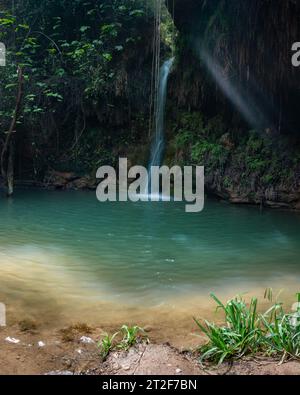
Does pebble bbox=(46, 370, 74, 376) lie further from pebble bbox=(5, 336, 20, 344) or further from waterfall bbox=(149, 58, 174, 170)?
waterfall bbox=(149, 58, 174, 170)

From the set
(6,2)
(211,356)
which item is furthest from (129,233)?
(6,2)

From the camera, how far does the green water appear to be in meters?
4.29

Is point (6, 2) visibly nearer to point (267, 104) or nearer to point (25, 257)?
point (267, 104)

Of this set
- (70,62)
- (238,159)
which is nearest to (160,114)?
(238,159)

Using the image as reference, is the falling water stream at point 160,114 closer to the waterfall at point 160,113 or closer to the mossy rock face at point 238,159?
the waterfall at point 160,113

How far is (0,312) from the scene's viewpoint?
3.57 meters

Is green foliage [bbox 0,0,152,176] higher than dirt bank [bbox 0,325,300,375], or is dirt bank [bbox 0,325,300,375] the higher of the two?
green foliage [bbox 0,0,152,176]

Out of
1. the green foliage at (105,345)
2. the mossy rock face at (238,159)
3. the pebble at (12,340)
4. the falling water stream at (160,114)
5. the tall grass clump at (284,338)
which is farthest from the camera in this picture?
the falling water stream at (160,114)

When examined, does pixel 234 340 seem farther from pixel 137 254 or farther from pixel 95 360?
pixel 137 254

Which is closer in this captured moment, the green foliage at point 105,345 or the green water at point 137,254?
the green foliage at point 105,345

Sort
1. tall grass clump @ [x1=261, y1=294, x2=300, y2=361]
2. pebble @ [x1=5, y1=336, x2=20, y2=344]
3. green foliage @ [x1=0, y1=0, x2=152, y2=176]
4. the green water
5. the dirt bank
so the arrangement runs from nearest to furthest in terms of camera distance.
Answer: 1. the dirt bank
2. tall grass clump @ [x1=261, y1=294, x2=300, y2=361]
3. pebble @ [x1=5, y1=336, x2=20, y2=344]
4. the green water
5. green foliage @ [x1=0, y1=0, x2=152, y2=176]

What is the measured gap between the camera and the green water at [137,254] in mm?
4293

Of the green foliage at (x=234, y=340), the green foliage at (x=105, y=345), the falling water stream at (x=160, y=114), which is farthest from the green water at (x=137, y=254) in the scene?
the falling water stream at (x=160, y=114)

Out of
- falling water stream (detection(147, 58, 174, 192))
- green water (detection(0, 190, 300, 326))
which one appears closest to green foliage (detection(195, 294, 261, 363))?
green water (detection(0, 190, 300, 326))
